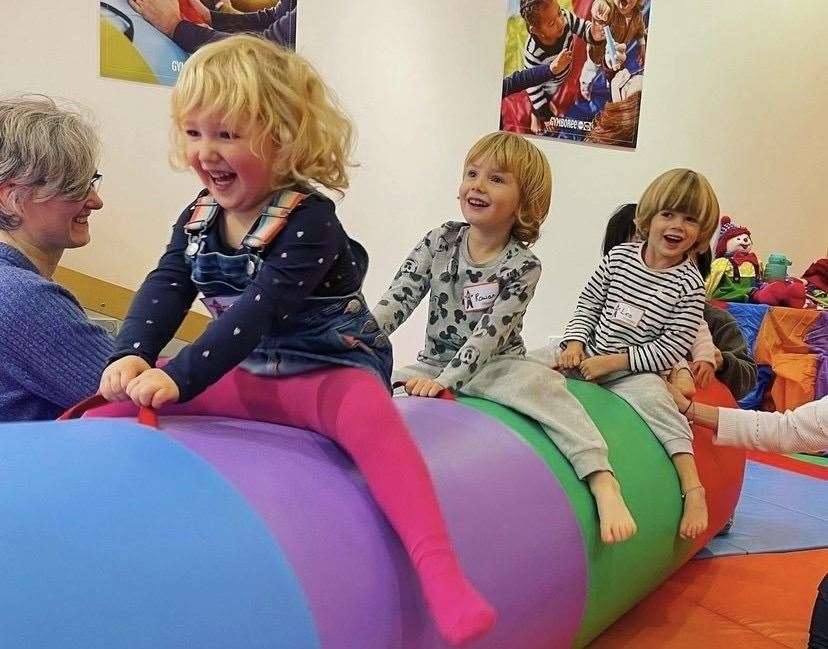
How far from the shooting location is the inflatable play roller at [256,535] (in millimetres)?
884

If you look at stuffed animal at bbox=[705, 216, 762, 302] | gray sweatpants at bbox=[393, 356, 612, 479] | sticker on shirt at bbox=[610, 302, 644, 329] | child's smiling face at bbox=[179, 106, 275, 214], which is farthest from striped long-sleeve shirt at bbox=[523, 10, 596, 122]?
child's smiling face at bbox=[179, 106, 275, 214]

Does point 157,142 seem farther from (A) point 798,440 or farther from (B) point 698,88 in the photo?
(A) point 798,440

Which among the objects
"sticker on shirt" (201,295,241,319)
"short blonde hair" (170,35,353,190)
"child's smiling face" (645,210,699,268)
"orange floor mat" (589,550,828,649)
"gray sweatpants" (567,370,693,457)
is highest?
"short blonde hair" (170,35,353,190)

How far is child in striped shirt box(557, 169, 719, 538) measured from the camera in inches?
89.2

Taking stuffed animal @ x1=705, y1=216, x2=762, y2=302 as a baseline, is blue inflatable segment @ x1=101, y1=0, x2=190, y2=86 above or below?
above

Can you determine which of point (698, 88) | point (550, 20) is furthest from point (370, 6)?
point (698, 88)

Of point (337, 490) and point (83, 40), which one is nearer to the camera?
point (337, 490)

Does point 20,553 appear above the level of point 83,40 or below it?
below

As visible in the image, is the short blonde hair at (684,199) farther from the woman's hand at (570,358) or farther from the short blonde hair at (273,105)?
the short blonde hair at (273,105)

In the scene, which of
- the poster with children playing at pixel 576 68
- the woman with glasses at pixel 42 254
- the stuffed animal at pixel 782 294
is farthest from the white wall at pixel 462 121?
the woman with glasses at pixel 42 254

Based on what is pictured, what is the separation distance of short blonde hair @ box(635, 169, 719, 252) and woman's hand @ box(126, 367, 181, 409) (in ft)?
5.12

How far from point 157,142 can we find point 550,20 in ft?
6.90

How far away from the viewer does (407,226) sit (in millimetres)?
4586

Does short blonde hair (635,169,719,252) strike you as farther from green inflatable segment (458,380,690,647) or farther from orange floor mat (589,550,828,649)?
orange floor mat (589,550,828,649)
